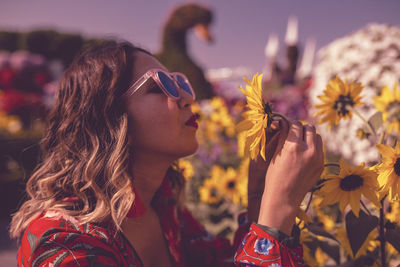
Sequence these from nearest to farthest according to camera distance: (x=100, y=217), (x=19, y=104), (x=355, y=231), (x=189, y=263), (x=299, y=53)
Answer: (x=355, y=231) → (x=100, y=217) → (x=189, y=263) → (x=19, y=104) → (x=299, y=53)

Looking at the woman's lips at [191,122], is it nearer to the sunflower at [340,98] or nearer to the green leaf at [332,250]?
the sunflower at [340,98]

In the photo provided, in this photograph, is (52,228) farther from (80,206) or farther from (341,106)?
(341,106)

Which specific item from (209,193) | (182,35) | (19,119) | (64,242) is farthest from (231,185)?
(19,119)

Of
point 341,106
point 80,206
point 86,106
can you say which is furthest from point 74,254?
point 341,106

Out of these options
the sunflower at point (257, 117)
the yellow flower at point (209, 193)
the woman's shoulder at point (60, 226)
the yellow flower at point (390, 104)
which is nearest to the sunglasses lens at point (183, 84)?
the sunflower at point (257, 117)

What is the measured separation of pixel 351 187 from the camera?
942 mm

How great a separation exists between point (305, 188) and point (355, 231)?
181mm

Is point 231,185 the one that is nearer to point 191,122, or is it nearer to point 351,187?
point 191,122

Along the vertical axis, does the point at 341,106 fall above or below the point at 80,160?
above

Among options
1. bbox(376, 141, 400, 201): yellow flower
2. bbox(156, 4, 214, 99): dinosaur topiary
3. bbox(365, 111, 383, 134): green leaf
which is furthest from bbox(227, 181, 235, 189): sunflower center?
bbox(156, 4, 214, 99): dinosaur topiary

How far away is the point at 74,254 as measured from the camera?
100cm

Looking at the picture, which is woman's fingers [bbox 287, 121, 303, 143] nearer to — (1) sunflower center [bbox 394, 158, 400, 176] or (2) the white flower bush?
(1) sunflower center [bbox 394, 158, 400, 176]

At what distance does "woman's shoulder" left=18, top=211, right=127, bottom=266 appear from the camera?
0.99 meters

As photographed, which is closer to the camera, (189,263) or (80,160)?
(80,160)
